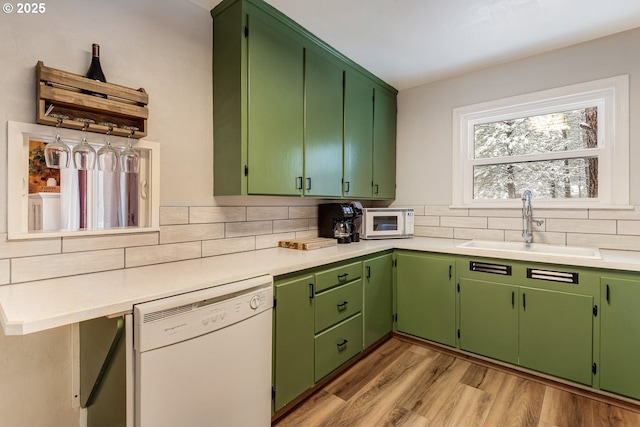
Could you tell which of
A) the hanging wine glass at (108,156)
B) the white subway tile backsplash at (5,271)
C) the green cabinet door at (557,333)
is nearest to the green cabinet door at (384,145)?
the green cabinet door at (557,333)

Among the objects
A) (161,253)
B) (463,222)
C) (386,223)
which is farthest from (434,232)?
(161,253)

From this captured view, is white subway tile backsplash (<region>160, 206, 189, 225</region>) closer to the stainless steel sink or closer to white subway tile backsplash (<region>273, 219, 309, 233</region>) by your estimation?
white subway tile backsplash (<region>273, 219, 309, 233</region>)

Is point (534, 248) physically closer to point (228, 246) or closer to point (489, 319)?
point (489, 319)

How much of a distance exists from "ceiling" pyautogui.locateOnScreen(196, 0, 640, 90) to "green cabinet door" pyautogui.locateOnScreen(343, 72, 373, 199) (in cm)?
23

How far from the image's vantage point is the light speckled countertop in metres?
0.97

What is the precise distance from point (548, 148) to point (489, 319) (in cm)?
147

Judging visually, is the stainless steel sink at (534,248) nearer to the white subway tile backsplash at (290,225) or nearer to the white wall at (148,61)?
the white subway tile backsplash at (290,225)

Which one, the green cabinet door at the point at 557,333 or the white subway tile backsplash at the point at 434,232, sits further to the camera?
the white subway tile backsplash at the point at 434,232

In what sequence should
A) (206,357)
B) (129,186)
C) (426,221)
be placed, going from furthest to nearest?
1. (426,221)
2. (129,186)
3. (206,357)

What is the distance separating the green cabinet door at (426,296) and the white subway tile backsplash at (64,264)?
78.9 inches

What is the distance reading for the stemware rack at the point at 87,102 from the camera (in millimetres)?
1310

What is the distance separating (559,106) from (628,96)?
39 centimetres

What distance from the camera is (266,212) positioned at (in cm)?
234

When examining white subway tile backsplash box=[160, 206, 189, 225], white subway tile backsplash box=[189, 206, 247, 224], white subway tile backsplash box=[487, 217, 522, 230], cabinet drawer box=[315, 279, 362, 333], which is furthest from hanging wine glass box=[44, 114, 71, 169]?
white subway tile backsplash box=[487, 217, 522, 230]
